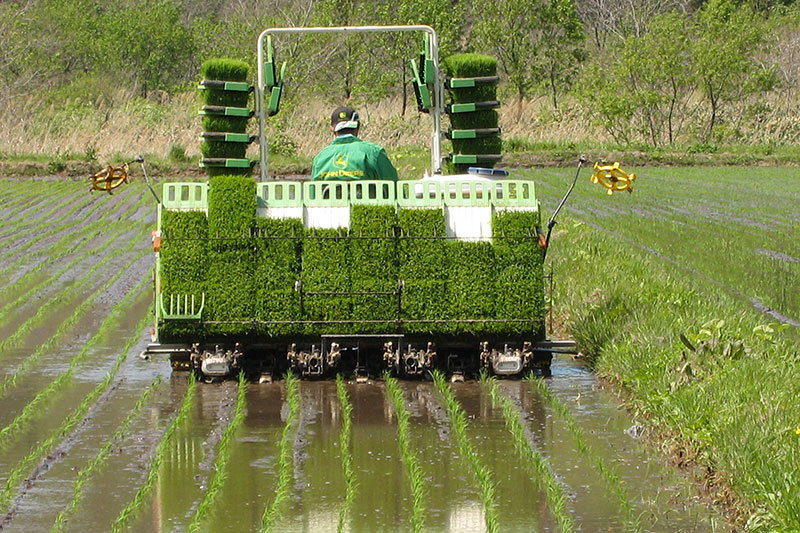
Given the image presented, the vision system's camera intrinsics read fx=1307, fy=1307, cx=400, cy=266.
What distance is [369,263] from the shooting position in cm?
1020

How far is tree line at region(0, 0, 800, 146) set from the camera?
147 feet

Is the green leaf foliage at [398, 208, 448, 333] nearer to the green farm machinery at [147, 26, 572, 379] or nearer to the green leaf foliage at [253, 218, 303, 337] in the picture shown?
the green farm machinery at [147, 26, 572, 379]

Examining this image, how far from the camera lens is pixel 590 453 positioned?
7887 mm

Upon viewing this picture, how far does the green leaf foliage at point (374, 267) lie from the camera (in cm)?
1019

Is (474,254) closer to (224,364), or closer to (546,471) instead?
(224,364)

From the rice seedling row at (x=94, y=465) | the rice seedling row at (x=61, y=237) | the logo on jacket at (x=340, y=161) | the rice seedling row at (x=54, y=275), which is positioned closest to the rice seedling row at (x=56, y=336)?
the rice seedling row at (x=54, y=275)

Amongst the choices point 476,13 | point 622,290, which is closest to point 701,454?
point 622,290

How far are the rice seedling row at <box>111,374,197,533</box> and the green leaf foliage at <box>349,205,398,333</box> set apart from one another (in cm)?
145

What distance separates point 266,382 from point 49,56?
172ft

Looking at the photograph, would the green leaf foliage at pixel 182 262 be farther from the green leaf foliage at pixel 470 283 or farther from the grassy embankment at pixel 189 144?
the grassy embankment at pixel 189 144

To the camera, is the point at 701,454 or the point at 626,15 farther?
the point at 626,15

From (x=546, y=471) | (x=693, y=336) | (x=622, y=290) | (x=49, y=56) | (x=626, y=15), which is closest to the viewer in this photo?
(x=546, y=471)

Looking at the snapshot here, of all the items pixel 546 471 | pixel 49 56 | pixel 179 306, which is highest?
pixel 49 56

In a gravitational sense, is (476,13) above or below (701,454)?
above
